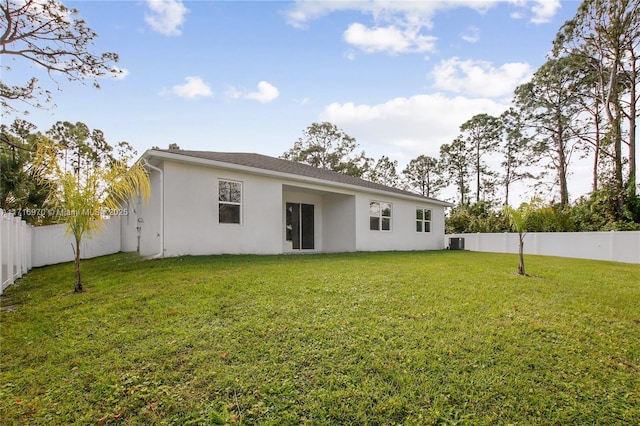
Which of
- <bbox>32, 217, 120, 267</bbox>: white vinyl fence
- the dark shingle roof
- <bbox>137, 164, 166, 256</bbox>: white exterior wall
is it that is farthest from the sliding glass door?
<bbox>32, 217, 120, 267</bbox>: white vinyl fence

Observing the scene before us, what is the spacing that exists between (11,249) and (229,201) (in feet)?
15.8

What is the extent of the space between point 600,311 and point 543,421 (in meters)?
3.27

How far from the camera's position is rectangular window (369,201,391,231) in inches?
532

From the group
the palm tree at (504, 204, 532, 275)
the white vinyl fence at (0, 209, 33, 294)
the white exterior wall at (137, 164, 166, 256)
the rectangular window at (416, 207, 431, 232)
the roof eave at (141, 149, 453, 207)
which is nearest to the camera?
the white vinyl fence at (0, 209, 33, 294)

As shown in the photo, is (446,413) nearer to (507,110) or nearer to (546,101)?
(546,101)

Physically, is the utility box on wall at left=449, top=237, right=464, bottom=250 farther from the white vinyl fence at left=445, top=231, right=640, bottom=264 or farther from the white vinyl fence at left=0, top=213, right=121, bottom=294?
the white vinyl fence at left=0, top=213, right=121, bottom=294

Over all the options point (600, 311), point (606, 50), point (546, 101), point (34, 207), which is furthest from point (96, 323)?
point (546, 101)

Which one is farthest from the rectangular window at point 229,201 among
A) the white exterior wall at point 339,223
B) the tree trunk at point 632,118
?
the tree trunk at point 632,118

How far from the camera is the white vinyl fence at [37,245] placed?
6148mm

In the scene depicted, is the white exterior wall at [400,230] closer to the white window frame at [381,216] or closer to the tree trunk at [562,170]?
the white window frame at [381,216]

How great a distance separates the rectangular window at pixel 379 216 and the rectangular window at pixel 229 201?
608 cm

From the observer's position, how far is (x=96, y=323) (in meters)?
3.94

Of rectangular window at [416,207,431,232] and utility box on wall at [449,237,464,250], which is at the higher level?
rectangular window at [416,207,431,232]

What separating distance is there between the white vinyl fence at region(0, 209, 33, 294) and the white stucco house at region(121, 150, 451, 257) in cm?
281
